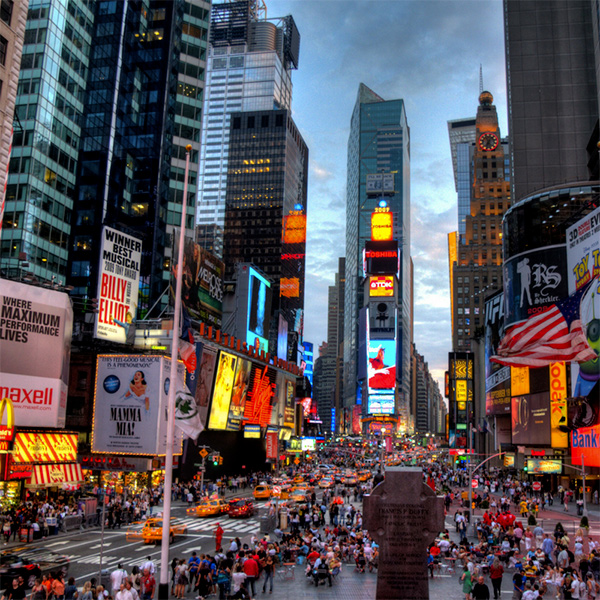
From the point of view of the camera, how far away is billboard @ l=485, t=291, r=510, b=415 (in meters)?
86.7

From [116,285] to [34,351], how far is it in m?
10.9

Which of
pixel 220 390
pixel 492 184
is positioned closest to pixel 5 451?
pixel 220 390

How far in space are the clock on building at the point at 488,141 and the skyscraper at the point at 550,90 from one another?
8095cm

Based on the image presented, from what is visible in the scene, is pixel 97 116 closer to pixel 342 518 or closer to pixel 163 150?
pixel 163 150

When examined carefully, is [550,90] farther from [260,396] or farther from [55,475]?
[55,475]

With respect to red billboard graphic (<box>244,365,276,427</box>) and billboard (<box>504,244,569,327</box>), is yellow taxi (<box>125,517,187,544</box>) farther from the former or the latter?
billboard (<box>504,244,569,327</box>)

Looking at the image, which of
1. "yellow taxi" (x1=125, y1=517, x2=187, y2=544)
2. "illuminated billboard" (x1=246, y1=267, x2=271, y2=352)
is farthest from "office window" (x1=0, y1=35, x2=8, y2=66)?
"illuminated billboard" (x1=246, y1=267, x2=271, y2=352)

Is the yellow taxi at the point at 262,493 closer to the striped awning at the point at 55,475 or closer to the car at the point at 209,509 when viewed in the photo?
the car at the point at 209,509

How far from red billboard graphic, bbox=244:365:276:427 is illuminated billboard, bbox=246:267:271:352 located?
30.4 ft

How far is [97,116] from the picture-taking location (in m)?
87.1

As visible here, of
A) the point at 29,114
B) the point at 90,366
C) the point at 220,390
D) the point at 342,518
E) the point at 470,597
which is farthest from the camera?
the point at 29,114

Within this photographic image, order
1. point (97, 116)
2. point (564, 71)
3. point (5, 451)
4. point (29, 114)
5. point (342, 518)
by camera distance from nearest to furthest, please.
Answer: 1. point (5, 451)
2. point (342, 518)
3. point (29, 114)
4. point (97, 116)
5. point (564, 71)

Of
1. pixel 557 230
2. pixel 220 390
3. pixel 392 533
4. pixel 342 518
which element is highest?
pixel 557 230

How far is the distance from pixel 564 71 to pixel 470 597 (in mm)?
103541
